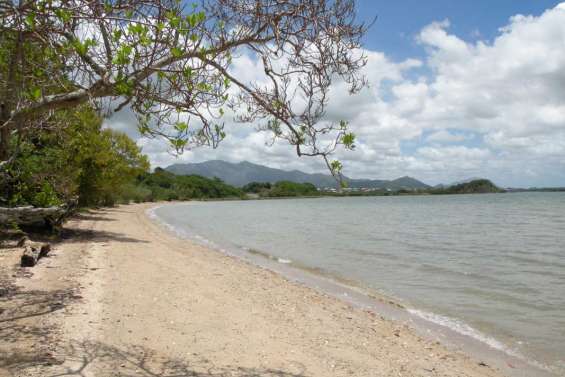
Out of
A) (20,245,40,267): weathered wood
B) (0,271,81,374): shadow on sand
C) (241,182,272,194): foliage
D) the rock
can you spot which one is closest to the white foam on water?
(0,271,81,374): shadow on sand

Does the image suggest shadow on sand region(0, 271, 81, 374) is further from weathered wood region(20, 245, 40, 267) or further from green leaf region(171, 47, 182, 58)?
green leaf region(171, 47, 182, 58)

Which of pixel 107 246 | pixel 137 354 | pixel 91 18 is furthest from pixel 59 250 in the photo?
pixel 91 18

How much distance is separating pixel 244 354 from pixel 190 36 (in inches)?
171

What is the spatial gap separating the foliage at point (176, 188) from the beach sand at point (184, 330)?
62499 mm

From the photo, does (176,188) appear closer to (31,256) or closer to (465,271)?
(465,271)

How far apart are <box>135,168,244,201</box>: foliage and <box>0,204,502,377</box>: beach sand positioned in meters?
62.5

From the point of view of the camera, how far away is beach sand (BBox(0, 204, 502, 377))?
5598 millimetres

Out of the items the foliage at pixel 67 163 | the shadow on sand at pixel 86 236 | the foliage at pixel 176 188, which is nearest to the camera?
the foliage at pixel 67 163

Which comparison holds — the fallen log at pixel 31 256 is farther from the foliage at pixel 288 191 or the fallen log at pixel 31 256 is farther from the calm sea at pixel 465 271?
the foliage at pixel 288 191

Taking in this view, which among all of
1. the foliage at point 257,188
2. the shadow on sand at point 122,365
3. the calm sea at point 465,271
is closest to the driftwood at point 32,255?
the shadow on sand at point 122,365

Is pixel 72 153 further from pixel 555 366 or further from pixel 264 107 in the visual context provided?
pixel 555 366

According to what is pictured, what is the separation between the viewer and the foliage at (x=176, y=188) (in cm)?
8906

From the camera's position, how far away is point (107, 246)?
15680mm

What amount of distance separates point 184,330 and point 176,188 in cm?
10708
